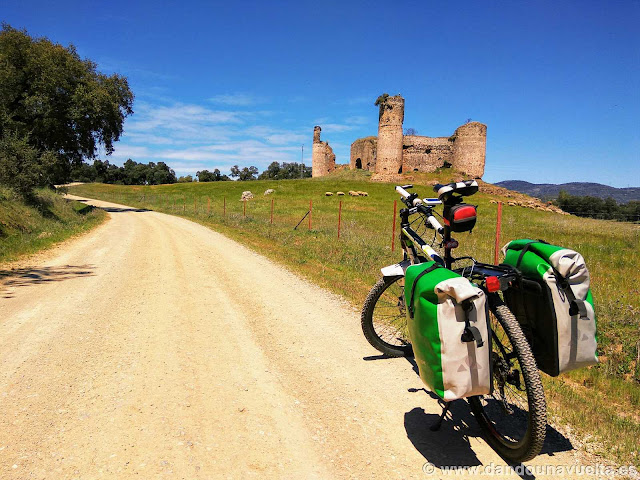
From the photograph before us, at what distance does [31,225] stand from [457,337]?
17.8 meters

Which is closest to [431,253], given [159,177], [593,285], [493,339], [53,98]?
[493,339]

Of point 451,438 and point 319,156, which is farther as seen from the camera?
point 319,156

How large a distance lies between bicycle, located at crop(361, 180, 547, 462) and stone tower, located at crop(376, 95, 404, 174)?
61.1 metres

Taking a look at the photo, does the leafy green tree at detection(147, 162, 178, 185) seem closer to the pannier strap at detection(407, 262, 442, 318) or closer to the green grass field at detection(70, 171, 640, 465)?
the green grass field at detection(70, 171, 640, 465)

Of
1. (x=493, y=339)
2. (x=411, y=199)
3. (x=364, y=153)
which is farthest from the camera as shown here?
(x=364, y=153)

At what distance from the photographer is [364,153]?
79312 mm

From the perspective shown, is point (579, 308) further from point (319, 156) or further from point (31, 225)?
point (319, 156)

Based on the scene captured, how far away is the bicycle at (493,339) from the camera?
2.60 meters

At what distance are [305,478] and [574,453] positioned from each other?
6.91 ft

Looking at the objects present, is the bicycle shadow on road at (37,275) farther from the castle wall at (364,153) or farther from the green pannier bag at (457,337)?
the castle wall at (364,153)

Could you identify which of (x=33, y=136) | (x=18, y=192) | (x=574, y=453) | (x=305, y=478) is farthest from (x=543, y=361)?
(x=33, y=136)

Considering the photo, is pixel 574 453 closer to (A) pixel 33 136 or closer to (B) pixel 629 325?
(B) pixel 629 325

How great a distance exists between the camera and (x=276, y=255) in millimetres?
12438

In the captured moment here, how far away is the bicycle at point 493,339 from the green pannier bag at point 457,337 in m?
0.31
